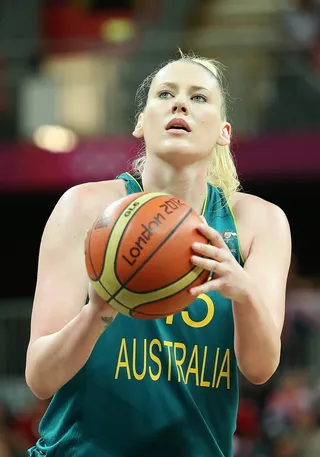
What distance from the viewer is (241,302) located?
3283 millimetres

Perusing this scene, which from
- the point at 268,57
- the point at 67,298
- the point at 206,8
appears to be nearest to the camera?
the point at 67,298

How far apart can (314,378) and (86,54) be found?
5.36 metres

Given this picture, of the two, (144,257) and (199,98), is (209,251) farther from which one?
(199,98)

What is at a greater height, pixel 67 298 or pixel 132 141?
pixel 132 141

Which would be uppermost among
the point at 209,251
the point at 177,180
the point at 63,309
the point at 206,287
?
the point at 177,180

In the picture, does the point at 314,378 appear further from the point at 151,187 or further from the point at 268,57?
the point at 151,187

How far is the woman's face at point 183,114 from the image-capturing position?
12.2 ft

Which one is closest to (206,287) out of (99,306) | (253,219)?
(99,306)

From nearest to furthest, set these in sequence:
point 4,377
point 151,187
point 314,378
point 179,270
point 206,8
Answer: point 179,270 → point 151,187 → point 314,378 → point 4,377 → point 206,8

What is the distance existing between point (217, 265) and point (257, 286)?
0.67 m

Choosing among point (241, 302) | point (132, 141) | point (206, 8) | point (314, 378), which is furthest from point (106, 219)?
point (206, 8)

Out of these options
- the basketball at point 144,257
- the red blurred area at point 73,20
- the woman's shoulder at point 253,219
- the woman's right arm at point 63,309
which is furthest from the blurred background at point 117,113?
the basketball at point 144,257

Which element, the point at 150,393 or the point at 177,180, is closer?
the point at 150,393

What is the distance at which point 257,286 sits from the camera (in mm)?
3689
